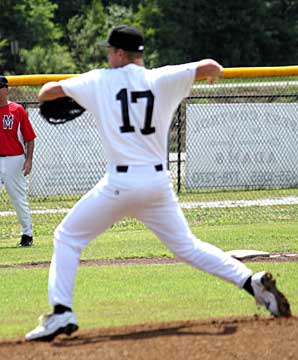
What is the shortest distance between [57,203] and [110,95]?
11.8 meters

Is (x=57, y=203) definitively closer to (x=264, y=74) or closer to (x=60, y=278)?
(x=264, y=74)

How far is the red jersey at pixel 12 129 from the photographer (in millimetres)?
13227

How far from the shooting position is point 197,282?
10.0 m

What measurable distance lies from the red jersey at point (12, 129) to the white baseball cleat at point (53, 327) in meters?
6.17

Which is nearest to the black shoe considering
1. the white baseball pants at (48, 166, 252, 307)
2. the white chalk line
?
the white chalk line

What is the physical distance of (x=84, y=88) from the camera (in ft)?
23.9

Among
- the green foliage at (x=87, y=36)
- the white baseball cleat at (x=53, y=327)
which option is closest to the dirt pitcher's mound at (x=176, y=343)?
the white baseball cleat at (x=53, y=327)

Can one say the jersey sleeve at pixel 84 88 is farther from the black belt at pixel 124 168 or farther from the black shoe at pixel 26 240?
the black shoe at pixel 26 240

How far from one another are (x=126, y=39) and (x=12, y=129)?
614 cm

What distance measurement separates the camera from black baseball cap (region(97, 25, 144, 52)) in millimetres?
7309

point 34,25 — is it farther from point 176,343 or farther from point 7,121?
point 176,343

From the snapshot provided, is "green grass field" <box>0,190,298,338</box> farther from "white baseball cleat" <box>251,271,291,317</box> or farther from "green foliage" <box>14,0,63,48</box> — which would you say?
"green foliage" <box>14,0,63,48</box>

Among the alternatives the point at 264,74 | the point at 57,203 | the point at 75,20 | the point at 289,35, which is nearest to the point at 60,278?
the point at 264,74

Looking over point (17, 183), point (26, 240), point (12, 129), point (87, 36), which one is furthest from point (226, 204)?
point (87, 36)
